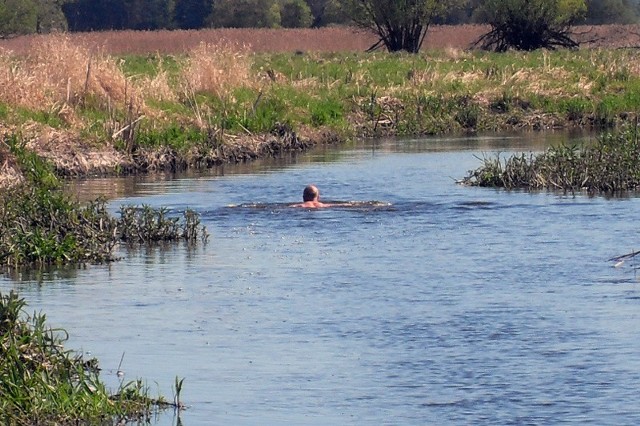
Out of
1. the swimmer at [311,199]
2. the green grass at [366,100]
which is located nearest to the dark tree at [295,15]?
the green grass at [366,100]

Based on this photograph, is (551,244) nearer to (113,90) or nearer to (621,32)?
(113,90)

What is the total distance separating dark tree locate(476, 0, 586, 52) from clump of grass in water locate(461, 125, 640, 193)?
2928cm

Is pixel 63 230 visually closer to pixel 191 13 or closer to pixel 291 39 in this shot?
pixel 291 39

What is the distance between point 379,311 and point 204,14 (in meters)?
84.5

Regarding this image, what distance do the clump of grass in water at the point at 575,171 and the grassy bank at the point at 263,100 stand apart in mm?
6773

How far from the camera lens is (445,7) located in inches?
2191

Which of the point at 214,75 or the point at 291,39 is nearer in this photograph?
the point at 214,75

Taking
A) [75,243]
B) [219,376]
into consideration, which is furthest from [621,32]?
[219,376]

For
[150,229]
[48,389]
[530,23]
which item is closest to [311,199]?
[150,229]

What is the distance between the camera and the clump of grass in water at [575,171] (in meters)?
23.2

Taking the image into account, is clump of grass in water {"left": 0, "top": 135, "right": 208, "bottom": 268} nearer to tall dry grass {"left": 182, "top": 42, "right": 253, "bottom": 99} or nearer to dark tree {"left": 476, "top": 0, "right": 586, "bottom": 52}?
tall dry grass {"left": 182, "top": 42, "right": 253, "bottom": 99}

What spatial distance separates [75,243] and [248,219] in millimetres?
3982

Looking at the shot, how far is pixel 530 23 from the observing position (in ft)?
176

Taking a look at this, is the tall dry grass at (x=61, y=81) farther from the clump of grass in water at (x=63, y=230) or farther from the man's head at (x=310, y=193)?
the clump of grass in water at (x=63, y=230)
